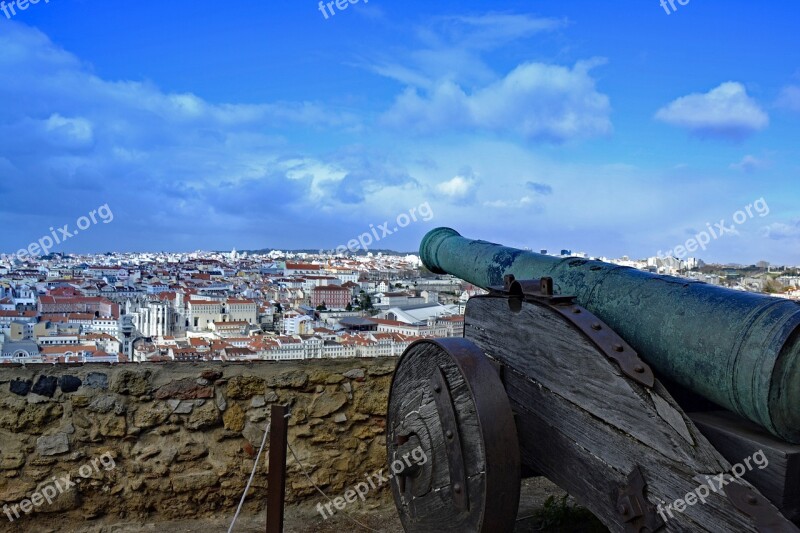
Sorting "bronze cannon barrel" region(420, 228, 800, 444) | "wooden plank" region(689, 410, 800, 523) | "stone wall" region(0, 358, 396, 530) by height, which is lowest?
"stone wall" region(0, 358, 396, 530)

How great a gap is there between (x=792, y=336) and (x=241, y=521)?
10.1 ft

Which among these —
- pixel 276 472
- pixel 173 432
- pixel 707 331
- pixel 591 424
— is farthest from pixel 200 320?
pixel 707 331

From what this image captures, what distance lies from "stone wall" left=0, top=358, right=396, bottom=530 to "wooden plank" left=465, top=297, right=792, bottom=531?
5.55 ft

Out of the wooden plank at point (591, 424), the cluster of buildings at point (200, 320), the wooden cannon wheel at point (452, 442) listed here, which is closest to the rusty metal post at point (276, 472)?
the wooden cannon wheel at point (452, 442)

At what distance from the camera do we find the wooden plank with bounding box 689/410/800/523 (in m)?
1.45

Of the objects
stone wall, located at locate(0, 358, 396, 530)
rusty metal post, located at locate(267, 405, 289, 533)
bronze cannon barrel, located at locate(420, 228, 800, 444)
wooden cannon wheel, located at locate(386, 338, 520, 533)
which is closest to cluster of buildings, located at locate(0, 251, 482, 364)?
stone wall, located at locate(0, 358, 396, 530)

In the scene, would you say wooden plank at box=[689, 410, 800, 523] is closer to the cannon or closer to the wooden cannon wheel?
the cannon

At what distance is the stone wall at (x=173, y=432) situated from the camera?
3311 mm

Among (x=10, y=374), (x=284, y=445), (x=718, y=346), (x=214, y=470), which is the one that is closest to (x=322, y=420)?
(x=214, y=470)

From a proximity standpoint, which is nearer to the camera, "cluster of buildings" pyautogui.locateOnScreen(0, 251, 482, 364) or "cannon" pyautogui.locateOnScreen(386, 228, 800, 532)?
"cannon" pyautogui.locateOnScreen(386, 228, 800, 532)

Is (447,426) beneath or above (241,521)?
above

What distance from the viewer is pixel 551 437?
1.97 m

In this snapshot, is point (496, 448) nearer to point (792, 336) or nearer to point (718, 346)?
point (718, 346)

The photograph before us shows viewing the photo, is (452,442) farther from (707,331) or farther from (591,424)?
(707,331)
